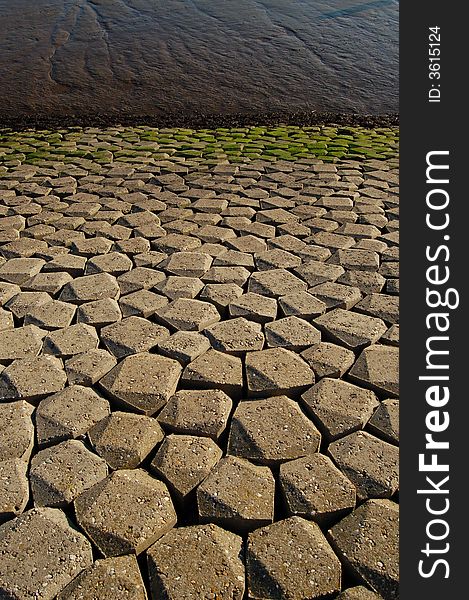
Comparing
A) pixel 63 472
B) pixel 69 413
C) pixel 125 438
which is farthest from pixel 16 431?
pixel 125 438

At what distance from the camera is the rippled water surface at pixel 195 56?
7.93m

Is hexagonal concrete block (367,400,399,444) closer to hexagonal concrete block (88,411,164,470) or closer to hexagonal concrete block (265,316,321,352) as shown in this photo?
hexagonal concrete block (265,316,321,352)

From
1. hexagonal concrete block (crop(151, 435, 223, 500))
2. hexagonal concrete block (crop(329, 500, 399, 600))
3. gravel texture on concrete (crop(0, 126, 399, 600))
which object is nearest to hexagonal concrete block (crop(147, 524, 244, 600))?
gravel texture on concrete (crop(0, 126, 399, 600))

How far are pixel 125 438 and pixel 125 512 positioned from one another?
0.33 meters

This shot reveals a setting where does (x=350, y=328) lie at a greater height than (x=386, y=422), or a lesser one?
greater

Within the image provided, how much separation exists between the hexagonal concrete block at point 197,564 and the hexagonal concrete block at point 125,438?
344 millimetres

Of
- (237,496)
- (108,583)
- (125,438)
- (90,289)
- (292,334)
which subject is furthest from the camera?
(90,289)

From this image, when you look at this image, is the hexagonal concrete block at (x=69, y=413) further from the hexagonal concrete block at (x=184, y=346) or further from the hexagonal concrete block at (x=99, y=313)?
the hexagonal concrete block at (x=99, y=313)

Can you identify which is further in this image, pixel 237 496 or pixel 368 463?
pixel 368 463

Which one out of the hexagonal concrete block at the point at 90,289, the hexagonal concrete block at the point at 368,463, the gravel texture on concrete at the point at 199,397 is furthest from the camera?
the hexagonal concrete block at the point at 90,289

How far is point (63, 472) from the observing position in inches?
80.7

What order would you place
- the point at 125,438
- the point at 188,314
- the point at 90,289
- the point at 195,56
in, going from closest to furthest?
1. the point at 125,438
2. the point at 188,314
3. the point at 90,289
4. the point at 195,56

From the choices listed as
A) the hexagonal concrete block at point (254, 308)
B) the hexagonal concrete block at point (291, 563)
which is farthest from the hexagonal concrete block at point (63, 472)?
the hexagonal concrete block at point (254, 308)

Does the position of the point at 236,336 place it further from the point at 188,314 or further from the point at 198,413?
the point at 198,413
